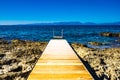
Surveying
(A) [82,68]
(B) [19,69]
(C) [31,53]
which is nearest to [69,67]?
(A) [82,68]

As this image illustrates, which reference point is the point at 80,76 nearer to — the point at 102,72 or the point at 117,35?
the point at 102,72

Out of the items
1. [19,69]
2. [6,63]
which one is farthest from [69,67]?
[6,63]

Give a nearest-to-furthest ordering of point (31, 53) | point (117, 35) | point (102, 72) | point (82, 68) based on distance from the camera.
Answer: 1. point (82, 68)
2. point (102, 72)
3. point (31, 53)
4. point (117, 35)

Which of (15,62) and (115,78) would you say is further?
(15,62)

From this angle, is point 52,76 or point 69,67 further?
point 69,67

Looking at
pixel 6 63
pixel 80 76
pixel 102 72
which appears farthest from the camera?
pixel 6 63

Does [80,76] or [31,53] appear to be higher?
[80,76]

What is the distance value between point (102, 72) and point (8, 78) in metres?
5.03

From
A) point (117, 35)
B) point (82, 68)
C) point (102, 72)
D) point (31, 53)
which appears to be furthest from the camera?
point (117, 35)

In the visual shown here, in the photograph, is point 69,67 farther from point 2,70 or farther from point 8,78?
point 2,70

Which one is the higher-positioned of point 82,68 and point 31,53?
point 82,68

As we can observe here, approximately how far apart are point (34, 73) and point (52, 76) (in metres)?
0.68

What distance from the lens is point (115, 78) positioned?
1138cm

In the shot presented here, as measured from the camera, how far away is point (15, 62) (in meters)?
14.8
